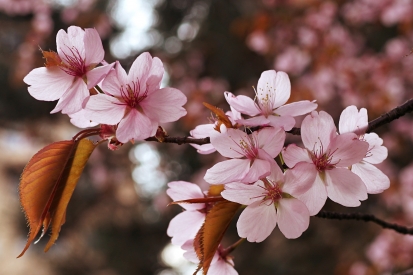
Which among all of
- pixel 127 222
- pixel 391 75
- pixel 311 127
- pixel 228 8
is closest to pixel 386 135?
pixel 391 75

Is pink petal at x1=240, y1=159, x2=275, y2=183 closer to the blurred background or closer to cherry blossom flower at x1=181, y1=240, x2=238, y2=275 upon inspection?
cherry blossom flower at x1=181, y1=240, x2=238, y2=275

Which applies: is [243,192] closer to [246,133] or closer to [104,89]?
[246,133]

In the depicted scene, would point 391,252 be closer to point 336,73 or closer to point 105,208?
point 336,73

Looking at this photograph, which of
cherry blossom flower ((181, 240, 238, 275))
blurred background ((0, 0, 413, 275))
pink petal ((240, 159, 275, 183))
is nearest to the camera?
pink petal ((240, 159, 275, 183))

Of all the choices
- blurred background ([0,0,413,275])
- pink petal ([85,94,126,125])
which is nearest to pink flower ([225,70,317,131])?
pink petal ([85,94,126,125])

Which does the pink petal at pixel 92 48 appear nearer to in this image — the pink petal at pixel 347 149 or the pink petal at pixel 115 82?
the pink petal at pixel 115 82

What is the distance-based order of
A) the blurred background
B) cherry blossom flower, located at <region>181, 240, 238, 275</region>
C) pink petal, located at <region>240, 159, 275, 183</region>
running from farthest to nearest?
the blurred background
cherry blossom flower, located at <region>181, 240, 238, 275</region>
pink petal, located at <region>240, 159, 275, 183</region>
